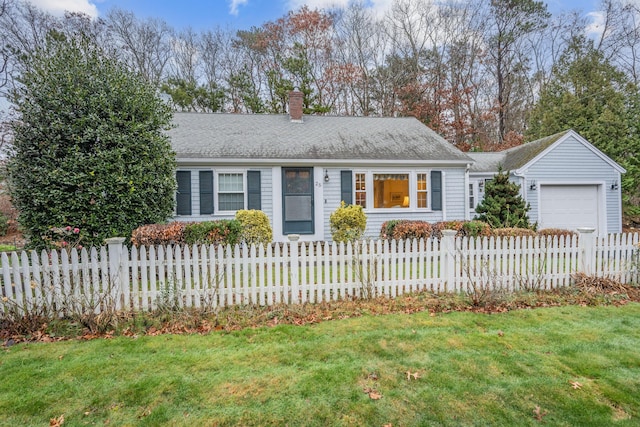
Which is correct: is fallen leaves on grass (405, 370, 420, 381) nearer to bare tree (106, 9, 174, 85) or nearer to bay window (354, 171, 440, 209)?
bay window (354, 171, 440, 209)

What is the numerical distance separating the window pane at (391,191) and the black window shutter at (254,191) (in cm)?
383

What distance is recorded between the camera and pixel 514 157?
43.0 feet

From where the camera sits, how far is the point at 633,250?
Answer: 5500mm

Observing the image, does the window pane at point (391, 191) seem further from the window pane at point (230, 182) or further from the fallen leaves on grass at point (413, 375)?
the fallen leaves on grass at point (413, 375)

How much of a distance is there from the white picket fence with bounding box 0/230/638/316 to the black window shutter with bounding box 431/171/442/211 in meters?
5.23

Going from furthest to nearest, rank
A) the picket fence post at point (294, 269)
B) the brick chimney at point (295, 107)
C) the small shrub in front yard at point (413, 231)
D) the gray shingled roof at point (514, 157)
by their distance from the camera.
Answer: the brick chimney at point (295, 107) → the gray shingled roof at point (514, 157) → the small shrub in front yard at point (413, 231) → the picket fence post at point (294, 269)

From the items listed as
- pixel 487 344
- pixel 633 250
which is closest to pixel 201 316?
pixel 487 344

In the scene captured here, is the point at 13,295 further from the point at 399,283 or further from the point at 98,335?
the point at 399,283

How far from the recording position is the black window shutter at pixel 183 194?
9383 mm

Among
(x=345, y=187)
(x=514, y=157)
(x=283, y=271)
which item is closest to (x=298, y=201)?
(x=345, y=187)

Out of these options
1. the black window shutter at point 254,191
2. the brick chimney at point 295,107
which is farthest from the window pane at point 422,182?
the black window shutter at point 254,191

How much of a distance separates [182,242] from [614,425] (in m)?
6.58

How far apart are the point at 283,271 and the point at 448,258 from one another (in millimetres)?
2649

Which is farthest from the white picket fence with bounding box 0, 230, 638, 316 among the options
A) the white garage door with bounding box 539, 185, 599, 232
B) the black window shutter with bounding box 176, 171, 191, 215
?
the white garage door with bounding box 539, 185, 599, 232
